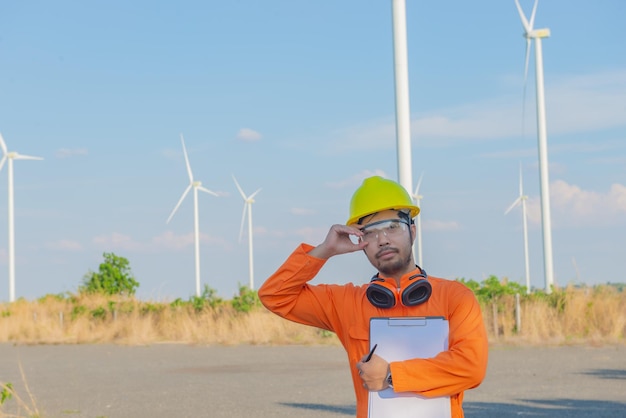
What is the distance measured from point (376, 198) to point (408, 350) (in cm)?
68

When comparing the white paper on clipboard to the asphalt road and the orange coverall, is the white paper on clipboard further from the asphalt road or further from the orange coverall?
the asphalt road

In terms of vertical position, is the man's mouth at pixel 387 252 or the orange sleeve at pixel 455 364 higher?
the man's mouth at pixel 387 252

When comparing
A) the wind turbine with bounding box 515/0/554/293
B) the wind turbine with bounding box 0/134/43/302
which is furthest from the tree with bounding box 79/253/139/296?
the wind turbine with bounding box 515/0/554/293

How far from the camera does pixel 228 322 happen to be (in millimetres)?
27203

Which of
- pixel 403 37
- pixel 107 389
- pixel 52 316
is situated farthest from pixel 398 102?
pixel 52 316

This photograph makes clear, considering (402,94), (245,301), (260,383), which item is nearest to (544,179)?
(245,301)

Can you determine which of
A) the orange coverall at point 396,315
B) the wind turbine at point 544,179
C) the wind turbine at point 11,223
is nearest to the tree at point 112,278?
the wind turbine at point 11,223

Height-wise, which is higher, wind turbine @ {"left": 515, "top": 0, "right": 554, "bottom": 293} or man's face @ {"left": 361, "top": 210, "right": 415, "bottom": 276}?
wind turbine @ {"left": 515, "top": 0, "right": 554, "bottom": 293}

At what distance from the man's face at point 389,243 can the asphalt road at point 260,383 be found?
737cm

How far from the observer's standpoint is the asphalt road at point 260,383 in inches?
475

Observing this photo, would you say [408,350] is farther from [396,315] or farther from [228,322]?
[228,322]

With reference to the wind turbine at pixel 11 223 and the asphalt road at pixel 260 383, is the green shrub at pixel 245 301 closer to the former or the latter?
the asphalt road at pixel 260 383

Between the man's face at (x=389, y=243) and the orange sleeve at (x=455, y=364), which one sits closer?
the orange sleeve at (x=455, y=364)

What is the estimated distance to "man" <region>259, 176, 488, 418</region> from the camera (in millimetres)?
3686
